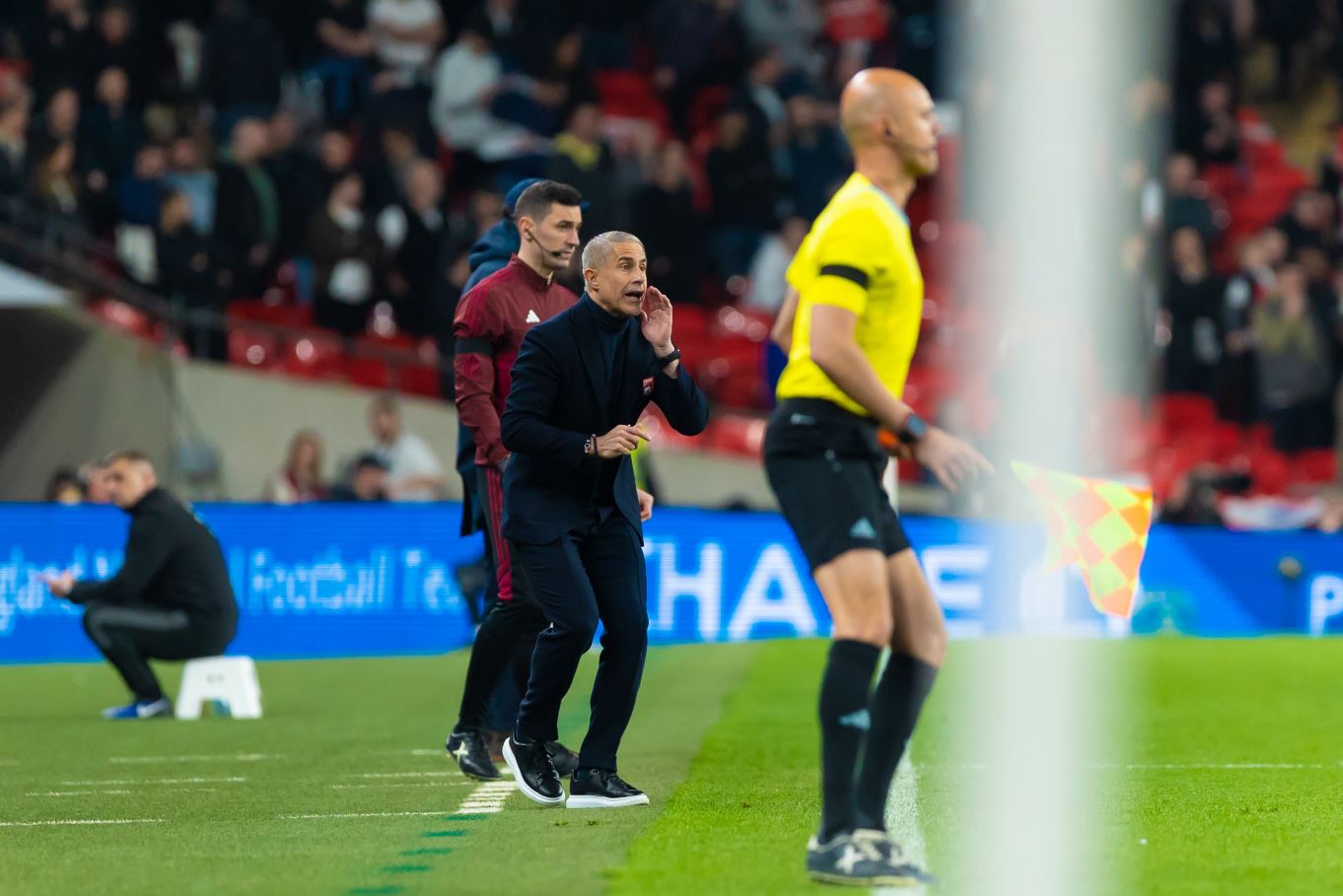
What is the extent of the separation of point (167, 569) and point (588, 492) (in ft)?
17.7

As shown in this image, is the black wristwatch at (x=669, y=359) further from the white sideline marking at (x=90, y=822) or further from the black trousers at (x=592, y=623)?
the white sideline marking at (x=90, y=822)

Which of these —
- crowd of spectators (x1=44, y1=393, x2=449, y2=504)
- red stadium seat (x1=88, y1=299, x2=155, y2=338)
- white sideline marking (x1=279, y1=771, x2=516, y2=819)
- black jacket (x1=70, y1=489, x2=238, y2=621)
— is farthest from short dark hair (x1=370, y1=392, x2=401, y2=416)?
white sideline marking (x1=279, y1=771, x2=516, y2=819)

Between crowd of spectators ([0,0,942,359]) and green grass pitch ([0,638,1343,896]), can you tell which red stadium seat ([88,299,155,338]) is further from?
green grass pitch ([0,638,1343,896])

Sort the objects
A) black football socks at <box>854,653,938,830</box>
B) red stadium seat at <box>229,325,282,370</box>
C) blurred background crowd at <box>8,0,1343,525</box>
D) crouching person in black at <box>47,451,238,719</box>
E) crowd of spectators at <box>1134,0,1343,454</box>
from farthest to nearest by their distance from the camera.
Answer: crowd of spectators at <box>1134,0,1343,454</box> → blurred background crowd at <box>8,0,1343,525</box> → red stadium seat at <box>229,325,282,370</box> → crouching person in black at <box>47,451,238,719</box> → black football socks at <box>854,653,938,830</box>

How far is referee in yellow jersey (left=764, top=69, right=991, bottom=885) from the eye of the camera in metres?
5.46

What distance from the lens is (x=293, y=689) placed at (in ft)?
44.2

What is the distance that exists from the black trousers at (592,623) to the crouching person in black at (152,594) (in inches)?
199

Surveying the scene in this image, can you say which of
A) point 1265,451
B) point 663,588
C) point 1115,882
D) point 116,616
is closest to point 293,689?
point 116,616

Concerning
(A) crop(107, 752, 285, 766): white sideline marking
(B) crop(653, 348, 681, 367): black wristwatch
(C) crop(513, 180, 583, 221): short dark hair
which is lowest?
(A) crop(107, 752, 285, 766): white sideline marking

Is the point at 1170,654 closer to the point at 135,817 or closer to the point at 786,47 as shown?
the point at 135,817

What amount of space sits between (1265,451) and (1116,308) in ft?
5.98

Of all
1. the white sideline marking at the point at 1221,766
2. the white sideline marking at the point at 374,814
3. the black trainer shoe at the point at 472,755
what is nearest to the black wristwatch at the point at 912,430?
the white sideline marking at the point at 374,814

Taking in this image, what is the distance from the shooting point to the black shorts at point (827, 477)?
556cm

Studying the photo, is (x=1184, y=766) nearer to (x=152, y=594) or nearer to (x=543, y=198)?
(x=543, y=198)
